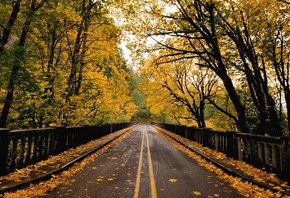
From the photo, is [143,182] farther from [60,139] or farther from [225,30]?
[225,30]

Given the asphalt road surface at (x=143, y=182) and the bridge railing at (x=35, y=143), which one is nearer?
the asphalt road surface at (x=143, y=182)

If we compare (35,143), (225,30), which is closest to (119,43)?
(225,30)

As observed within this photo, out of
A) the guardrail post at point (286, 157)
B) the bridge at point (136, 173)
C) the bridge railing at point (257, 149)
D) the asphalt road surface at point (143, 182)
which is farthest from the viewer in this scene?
the bridge railing at point (257, 149)

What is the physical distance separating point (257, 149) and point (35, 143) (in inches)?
360

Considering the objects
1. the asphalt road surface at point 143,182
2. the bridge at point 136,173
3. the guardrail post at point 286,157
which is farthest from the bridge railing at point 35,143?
the guardrail post at point 286,157

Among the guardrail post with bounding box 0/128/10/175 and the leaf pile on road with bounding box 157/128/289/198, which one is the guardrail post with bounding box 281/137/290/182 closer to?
the leaf pile on road with bounding box 157/128/289/198

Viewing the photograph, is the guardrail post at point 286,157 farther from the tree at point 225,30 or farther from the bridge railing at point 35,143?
the bridge railing at point 35,143

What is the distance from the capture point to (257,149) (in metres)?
8.98

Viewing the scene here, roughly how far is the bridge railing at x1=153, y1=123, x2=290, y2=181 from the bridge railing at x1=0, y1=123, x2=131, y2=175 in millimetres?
8868

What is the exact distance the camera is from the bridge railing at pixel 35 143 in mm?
6703

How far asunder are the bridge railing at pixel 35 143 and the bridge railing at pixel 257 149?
887 cm

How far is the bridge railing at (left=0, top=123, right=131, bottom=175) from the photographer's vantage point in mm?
6703

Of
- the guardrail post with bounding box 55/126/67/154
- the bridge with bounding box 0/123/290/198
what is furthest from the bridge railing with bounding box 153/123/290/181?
the guardrail post with bounding box 55/126/67/154

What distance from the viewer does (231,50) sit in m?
15.5
